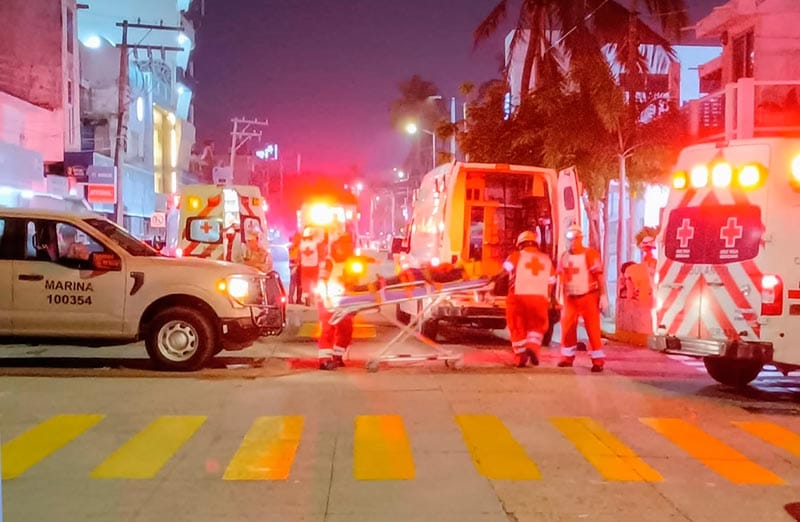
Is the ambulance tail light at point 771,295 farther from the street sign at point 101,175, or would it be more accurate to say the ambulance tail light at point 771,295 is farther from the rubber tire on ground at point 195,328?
the street sign at point 101,175

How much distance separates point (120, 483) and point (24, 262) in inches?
208

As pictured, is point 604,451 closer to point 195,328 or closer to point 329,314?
point 329,314

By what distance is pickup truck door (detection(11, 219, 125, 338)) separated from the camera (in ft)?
35.1

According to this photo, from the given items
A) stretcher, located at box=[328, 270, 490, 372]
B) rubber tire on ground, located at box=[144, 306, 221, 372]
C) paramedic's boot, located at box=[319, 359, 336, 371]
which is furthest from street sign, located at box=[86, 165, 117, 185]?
stretcher, located at box=[328, 270, 490, 372]

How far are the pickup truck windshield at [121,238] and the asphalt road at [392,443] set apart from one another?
4.77 ft

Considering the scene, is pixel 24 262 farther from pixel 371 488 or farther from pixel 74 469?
pixel 371 488

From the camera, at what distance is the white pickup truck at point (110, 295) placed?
10.7m

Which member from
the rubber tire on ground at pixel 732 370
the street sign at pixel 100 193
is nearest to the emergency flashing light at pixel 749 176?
the rubber tire on ground at pixel 732 370

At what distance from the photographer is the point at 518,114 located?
2231cm

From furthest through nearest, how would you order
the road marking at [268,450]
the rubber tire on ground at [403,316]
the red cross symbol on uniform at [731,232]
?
the rubber tire on ground at [403,316], the red cross symbol on uniform at [731,232], the road marking at [268,450]

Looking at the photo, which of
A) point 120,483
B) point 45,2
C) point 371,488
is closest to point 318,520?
point 371,488

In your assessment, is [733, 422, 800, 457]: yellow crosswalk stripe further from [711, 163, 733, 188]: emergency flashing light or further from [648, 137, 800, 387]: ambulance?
[711, 163, 733, 188]: emergency flashing light

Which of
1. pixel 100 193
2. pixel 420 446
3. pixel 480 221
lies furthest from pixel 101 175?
pixel 420 446

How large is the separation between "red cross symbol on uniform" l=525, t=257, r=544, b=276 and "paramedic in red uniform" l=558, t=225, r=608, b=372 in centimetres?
34
